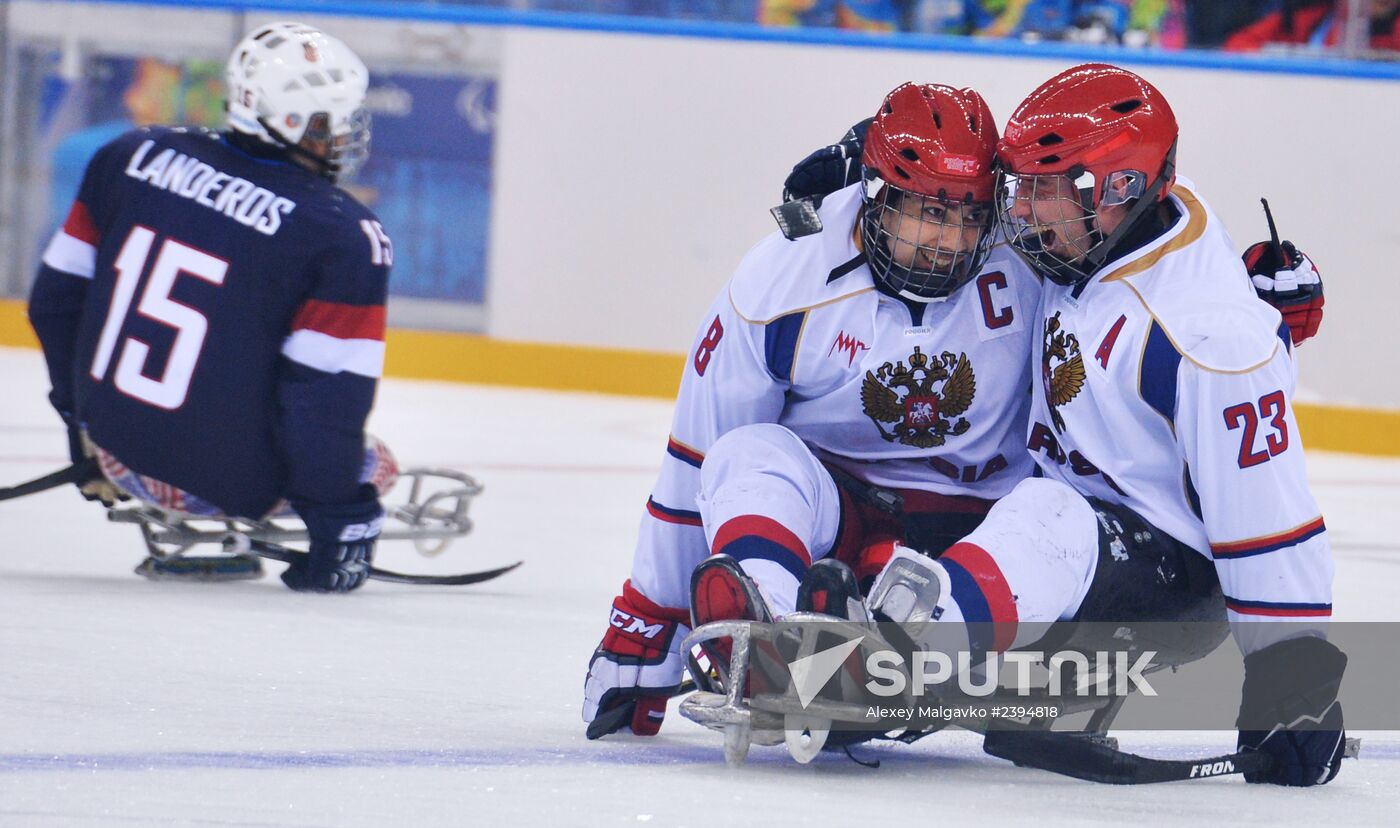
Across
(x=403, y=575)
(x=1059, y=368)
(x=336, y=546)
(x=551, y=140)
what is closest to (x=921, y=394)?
(x=1059, y=368)

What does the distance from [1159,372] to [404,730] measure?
110 centimetres

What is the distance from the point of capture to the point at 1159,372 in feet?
7.78

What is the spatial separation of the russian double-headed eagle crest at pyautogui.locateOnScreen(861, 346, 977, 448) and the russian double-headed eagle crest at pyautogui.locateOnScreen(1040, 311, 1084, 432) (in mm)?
111

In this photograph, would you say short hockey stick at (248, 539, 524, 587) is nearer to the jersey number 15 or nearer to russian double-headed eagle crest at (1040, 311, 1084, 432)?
the jersey number 15

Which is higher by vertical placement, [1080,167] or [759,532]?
[1080,167]

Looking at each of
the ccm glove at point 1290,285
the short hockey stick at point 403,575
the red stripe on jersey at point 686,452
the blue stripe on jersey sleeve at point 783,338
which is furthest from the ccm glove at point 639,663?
the short hockey stick at point 403,575

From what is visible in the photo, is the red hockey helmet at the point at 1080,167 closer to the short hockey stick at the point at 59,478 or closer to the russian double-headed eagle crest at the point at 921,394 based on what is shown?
the russian double-headed eagle crest at the point at 921,394

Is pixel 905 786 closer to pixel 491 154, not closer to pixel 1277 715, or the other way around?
pixel 1277 715

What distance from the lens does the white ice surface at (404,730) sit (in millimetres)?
2088

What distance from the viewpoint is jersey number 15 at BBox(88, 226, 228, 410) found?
3533mm

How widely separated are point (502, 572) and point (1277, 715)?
1.92 m

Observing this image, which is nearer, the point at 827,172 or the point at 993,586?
the point at 993,586

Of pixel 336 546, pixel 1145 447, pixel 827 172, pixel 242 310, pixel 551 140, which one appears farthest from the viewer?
pixel 551 140

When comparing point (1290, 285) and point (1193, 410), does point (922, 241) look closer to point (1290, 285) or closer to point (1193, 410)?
point (1193, 410)
